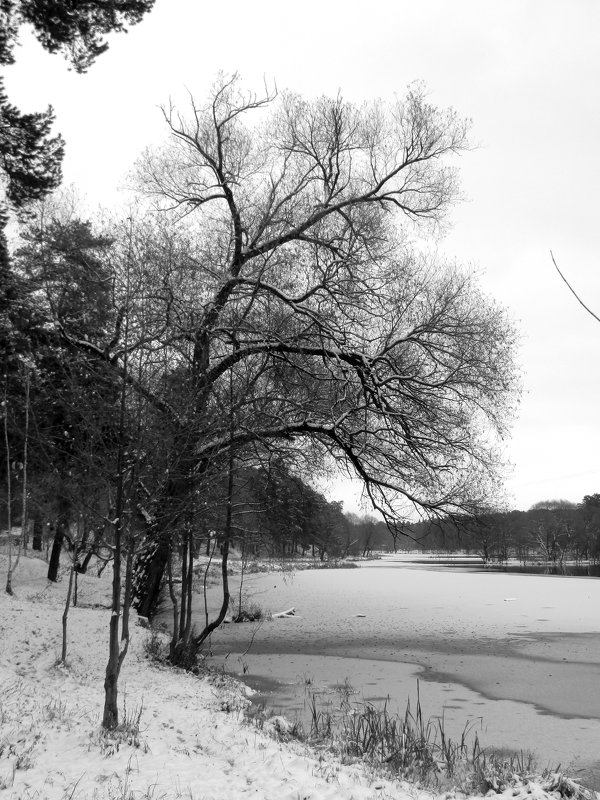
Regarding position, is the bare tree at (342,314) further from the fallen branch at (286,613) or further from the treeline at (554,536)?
the treeline at (554,536)

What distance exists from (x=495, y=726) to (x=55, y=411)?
44.3 ft

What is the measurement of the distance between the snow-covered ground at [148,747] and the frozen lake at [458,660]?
6.22 ft

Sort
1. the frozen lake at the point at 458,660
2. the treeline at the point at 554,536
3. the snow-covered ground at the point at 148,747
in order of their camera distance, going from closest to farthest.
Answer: the snow-covered ground at the point at 148,747, the frozen lake at the point at 458,660, the treeline at the point at 554,536

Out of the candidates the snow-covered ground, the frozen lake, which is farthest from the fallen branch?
the snow-covered ground

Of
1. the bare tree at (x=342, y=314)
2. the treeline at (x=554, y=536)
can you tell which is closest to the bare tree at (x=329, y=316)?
the bare tree at (x=342, y=314)

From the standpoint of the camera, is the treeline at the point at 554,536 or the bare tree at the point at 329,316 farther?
the treeline at the point at 554,536

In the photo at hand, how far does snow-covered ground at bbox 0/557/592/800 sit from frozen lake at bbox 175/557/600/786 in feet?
6.22

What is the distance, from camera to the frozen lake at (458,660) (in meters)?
8.45

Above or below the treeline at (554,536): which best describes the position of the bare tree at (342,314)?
above

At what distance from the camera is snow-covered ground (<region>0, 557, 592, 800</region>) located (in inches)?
203

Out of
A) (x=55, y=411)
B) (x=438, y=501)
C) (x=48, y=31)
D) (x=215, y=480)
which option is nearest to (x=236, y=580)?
(x=55, y=411)

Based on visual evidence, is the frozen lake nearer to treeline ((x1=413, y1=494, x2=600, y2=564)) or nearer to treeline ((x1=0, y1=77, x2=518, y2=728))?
treeline ((x1=0, y1=77, x2=518, y2=728))

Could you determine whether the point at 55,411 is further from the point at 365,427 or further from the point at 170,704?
the point at 170,704

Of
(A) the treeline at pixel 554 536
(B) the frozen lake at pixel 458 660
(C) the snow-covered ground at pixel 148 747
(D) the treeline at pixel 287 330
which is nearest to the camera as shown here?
(C) the snow-covered ground at pixel 148 747
